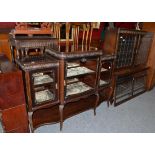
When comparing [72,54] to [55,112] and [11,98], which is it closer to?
→ [11,98]

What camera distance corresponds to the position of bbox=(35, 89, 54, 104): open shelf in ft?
7.19

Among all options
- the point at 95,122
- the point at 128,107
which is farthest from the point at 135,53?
the point at 95,122

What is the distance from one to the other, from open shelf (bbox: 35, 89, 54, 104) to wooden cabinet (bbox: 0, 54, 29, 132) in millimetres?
253

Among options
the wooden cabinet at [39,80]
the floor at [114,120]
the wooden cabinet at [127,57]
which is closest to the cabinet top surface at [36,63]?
Answer: the wooden cabinet at [39,80]

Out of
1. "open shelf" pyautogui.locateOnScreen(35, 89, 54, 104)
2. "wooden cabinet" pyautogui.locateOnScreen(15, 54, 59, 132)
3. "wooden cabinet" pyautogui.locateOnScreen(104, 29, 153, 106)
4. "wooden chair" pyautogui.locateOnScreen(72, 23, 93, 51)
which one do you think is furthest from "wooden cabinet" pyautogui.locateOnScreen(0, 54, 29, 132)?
"wooden cabinet" pyautogui.locateOnScreen(104, 29, 153, 106)

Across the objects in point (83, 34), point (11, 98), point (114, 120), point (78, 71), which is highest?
point (83, 34)

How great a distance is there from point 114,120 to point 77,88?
0.87 m

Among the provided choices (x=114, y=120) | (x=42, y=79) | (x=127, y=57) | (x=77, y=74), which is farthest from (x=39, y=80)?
(x=127, y=57)

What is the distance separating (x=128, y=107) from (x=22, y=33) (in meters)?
2.38

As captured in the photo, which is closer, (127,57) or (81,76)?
(81,76)

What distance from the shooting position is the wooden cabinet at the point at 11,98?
177 centimetres

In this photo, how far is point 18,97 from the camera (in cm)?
190

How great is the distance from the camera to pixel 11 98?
1.86 meters
